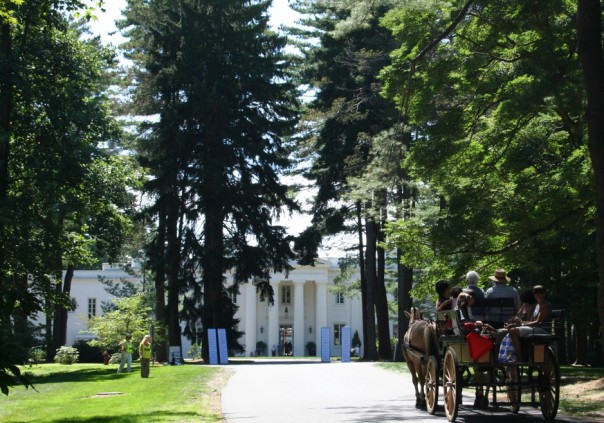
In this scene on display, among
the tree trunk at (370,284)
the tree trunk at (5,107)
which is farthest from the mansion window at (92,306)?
the tree trunk at (5,107)

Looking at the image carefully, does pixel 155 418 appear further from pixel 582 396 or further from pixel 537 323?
pixel 582 396

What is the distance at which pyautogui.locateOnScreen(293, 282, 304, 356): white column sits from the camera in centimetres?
9150

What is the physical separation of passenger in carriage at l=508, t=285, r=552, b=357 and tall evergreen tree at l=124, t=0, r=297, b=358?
3344cm

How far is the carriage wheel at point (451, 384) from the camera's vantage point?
1242cm

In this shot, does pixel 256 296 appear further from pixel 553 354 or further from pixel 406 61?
pixel 553 354

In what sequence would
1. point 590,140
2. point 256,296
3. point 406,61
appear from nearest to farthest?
point 590,140 → point 406,61 → point 256,296

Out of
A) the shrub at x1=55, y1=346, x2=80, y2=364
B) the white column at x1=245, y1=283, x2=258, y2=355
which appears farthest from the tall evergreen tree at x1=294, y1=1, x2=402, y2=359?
the white column at x1=245, y1=283, x2=258, y2=355

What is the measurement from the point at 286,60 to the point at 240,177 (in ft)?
23.3

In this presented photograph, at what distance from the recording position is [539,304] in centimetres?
1312

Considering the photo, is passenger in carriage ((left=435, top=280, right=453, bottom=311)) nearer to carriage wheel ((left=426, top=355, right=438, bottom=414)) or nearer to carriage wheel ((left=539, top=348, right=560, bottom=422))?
carriage wheel ((left=426, top=355, right=438, bottom=414))

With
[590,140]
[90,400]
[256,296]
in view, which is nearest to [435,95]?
[590,140]

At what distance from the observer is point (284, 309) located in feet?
310

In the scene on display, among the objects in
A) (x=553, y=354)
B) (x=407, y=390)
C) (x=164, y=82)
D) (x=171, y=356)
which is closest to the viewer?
(x=553, y=354)

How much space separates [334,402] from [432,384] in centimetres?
367
